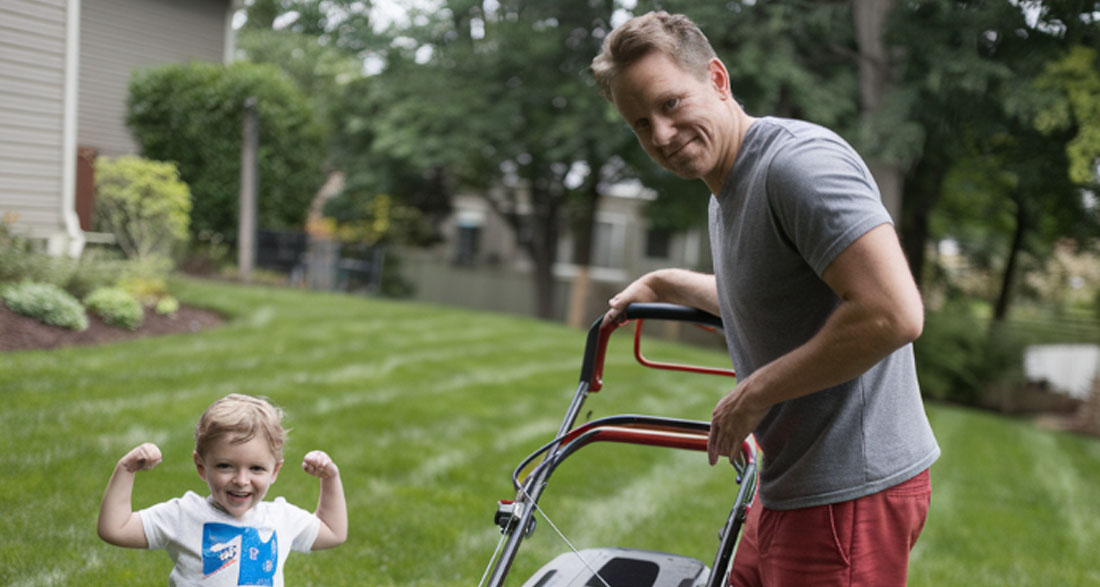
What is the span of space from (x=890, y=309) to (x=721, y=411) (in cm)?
35

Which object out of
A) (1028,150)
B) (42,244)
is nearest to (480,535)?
(42,244)

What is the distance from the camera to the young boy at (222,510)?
195 cm

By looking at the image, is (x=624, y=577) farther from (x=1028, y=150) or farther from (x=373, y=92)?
(x=373, y=92)

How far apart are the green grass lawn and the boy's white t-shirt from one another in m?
1.19

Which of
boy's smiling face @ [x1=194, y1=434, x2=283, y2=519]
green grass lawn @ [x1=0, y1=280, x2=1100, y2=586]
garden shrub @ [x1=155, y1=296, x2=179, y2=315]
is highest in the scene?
boy's smiling face @ [x1=194, y1=434, x2=283, y2=519]

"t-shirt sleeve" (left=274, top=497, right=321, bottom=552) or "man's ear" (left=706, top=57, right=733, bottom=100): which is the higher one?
"man's ear" (left=706, top=57, right=733, bottom=100)

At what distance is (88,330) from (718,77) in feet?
18.9

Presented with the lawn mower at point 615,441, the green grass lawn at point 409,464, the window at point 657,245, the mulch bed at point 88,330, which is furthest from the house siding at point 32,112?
the window at point 657,245

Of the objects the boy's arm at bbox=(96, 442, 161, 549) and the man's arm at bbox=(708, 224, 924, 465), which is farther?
the boy's arm at bbox=(96, 442, 161, 549)

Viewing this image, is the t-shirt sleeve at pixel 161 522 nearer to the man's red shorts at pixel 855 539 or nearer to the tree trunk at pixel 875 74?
the man's red shorts at pixel 855 539

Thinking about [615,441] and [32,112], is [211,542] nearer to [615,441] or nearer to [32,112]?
[615,441]

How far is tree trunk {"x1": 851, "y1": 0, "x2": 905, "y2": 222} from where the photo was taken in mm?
9328

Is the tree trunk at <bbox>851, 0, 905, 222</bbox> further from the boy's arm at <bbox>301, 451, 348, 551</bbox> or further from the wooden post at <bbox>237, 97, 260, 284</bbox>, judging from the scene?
the boy's arm at <bbox>301, 451, 348, 551</bbox>

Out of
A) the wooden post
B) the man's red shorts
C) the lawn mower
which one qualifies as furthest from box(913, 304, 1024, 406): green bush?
the man's red shorts
